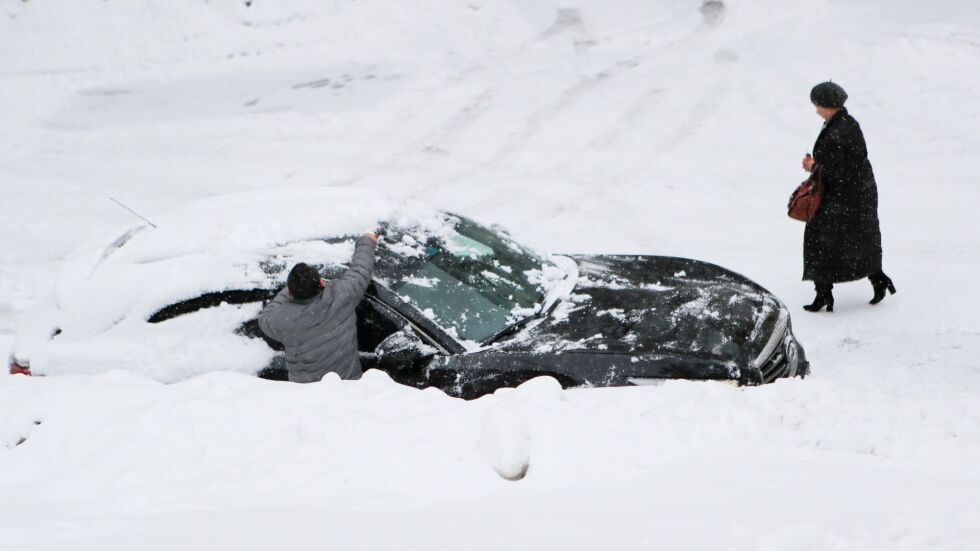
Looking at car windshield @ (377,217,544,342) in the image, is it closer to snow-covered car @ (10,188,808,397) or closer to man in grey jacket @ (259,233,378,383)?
snow-covered car @ (10,188,808,397)

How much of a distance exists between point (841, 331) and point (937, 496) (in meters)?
3.19

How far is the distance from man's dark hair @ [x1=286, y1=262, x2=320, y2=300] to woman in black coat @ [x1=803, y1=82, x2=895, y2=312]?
11.6 feet

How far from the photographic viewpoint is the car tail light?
5051mm

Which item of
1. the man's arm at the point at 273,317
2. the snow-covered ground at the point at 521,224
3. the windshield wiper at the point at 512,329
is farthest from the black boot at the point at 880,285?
the man's arm at the point at 273,317

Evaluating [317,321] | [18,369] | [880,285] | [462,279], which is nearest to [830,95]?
[880,285]

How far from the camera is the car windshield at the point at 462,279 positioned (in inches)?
192

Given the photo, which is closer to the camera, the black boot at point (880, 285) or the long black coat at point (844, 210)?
the long black coat at point (844, 210)

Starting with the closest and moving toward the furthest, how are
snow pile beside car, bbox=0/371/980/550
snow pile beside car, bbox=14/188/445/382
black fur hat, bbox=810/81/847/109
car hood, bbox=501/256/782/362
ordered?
snow pile beside car, bbox=0/371/980/550, car hood, bbox=501/256/782/362, snow pile beside car, bbox=14/188/445/382, black fur hat, bbox=810/81/847/109

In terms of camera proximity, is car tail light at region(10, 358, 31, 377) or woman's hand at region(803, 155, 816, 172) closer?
car tail light at region(10, 358, 31, 377)

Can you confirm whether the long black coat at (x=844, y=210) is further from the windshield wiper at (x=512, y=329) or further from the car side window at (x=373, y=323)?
the car side window at (x=373, y=323)

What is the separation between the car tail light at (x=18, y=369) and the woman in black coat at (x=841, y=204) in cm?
493

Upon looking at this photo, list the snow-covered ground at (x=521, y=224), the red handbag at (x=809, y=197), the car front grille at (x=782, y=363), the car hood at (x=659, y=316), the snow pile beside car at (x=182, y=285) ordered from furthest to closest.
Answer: the red handbag at (x=809, y=197) < the snow pile beside car at (x=182, y=285) < the car front grille at (x=782, y=363) < the car hood at (x=659, y=316) < the snow-covered ground at (x=521, y=224)

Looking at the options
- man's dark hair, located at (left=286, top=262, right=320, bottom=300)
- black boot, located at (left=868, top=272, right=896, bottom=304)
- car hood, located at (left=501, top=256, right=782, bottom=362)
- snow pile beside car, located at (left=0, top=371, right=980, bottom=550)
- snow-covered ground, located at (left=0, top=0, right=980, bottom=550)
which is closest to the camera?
snow pile beside car, located at (left=0, top=371, right=980, bottom=550)

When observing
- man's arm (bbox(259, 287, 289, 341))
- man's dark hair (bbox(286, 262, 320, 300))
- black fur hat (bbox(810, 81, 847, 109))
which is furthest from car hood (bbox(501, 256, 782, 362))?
black fur hat (bbox(810, 81, 847, 109))
